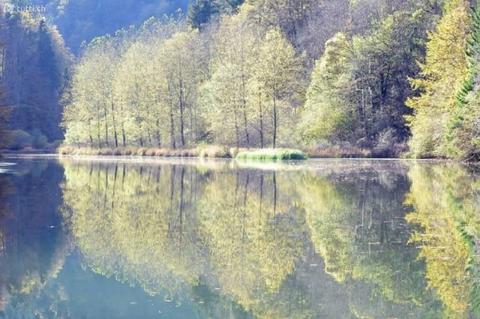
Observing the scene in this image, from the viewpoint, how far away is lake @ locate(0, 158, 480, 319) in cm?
801

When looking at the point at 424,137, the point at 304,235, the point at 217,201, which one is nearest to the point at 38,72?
the point at 424,137

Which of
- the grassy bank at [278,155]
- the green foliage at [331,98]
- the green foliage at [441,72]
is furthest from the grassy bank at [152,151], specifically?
the green foliage at [441,72]

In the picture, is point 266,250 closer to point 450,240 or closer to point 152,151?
point 450,240

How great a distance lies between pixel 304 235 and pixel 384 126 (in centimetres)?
4058

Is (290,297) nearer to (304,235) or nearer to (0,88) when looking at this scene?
(304,235)

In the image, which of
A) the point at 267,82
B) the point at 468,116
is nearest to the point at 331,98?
the point at 267,82

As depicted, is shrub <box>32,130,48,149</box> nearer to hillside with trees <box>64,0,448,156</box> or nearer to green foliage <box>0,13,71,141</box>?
green foliage <box>0,13,71,141</box>

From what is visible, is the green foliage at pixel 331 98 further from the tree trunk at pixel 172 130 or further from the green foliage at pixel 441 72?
the tree trunk at pixel 172 130

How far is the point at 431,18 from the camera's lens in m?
51.8

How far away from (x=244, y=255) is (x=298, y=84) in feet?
155

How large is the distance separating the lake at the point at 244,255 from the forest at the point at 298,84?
1903cm

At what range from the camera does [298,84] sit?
57.3m

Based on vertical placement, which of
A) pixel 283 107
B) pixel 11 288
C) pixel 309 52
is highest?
pixel 309 52

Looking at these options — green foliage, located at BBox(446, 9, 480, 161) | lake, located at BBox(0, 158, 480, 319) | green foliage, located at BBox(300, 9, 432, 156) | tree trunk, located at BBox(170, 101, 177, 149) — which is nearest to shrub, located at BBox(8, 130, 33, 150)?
tree trunk, located at BBox(170, 101, 177, 149)
